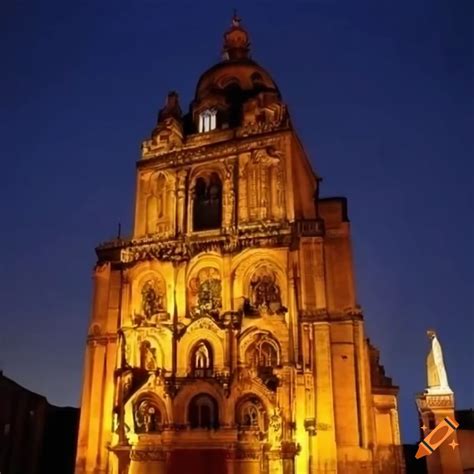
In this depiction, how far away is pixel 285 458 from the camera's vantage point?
2514 centimetres

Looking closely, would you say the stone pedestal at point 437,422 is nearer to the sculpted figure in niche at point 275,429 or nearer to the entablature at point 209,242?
the sculpted figure in niche at point 275,429

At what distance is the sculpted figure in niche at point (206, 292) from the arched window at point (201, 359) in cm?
167

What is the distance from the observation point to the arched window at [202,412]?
27.1m

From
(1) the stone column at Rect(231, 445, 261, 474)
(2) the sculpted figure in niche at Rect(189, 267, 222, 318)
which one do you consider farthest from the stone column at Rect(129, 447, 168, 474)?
(2) the sculpted figure in niche at Rect(189, 267, 222, 318)

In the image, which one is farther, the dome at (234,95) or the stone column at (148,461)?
the dome at (234,95)

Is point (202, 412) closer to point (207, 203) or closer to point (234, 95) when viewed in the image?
point (207, 203)

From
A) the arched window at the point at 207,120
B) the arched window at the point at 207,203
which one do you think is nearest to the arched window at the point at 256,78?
the arched window at the point at 207,120

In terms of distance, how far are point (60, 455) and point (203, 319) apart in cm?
1862

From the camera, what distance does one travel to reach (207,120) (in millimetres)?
37562

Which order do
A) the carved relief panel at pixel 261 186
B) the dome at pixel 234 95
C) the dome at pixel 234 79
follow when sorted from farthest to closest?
1. the dome at pixel 234 79
2. the dome at pixel 234 95
3. the carved relief panel at pixel 261 186

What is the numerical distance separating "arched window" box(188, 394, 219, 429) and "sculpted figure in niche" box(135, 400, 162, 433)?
1638mm

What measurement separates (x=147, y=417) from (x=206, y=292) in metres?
6.87

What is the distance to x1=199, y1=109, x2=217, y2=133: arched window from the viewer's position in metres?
37.2

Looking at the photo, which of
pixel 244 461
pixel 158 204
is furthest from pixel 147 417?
pixel 158 204
